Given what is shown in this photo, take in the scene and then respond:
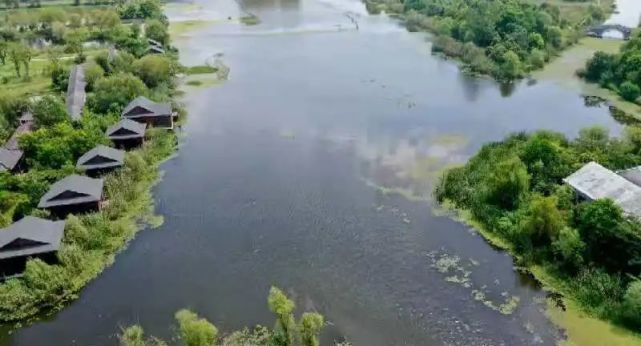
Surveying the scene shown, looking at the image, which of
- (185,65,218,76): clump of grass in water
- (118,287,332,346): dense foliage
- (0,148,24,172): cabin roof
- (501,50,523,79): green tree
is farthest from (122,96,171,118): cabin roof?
(501,50,523,79): green tree

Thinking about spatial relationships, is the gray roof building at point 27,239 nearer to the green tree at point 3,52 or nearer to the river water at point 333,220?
the river water at point 333,220

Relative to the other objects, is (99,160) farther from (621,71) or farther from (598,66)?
(598,66)

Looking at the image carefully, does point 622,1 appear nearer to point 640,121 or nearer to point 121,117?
point 640,121

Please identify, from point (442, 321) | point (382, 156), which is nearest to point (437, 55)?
point (382, 156)

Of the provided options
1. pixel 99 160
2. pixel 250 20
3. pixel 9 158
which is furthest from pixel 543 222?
pixel 250 20

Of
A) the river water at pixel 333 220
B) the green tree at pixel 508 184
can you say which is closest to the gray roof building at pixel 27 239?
the river water at pixel 333 220

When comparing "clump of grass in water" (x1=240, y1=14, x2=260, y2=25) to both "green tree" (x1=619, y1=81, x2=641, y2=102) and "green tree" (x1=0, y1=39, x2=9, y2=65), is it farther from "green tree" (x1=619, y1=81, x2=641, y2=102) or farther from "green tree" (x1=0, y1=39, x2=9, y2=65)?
"green tree" (x1=619, y1=81, x2=641, y2=102)
